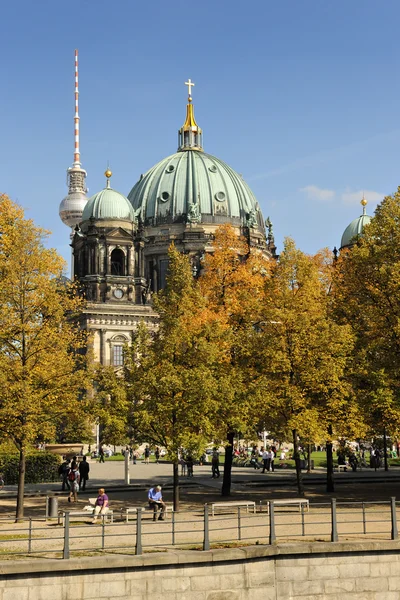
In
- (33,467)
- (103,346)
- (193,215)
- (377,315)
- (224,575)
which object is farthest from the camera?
(193,215)

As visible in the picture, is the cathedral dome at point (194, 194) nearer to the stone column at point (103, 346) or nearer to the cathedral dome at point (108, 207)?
the cathedral dome at point (108, 207)

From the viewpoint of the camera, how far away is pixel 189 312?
109 ft

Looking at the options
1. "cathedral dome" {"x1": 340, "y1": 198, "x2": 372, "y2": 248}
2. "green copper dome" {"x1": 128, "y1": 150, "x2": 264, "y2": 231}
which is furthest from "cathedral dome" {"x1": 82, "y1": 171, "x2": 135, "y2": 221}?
"cathedral dome" {"x1": 340, "y1": 198, "x2": 372, "y2": 248}

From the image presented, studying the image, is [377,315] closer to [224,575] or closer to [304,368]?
[304,368]

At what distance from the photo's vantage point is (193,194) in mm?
115938

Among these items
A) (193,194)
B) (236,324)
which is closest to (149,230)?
(193,194)

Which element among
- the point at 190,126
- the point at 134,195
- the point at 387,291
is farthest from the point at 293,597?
the point at 190,126

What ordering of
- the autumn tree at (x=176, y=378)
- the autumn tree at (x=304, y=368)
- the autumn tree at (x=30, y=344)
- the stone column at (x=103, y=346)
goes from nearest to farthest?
the autumn tree at (x=30, y=344), the autumn tree at (x=176, y=378), the autumn tree at (x=304, y=368), the stone column at (x=103, y=346)

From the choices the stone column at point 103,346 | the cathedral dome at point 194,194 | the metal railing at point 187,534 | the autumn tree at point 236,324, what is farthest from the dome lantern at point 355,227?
the metal railing at point 187,534

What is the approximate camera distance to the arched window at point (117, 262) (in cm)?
9706

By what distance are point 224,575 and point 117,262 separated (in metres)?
77.7

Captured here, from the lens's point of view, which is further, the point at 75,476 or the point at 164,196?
the point at 164,196

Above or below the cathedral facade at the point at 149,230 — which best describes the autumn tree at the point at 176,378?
below

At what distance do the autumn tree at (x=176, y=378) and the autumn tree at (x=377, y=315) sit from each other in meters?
6.09
